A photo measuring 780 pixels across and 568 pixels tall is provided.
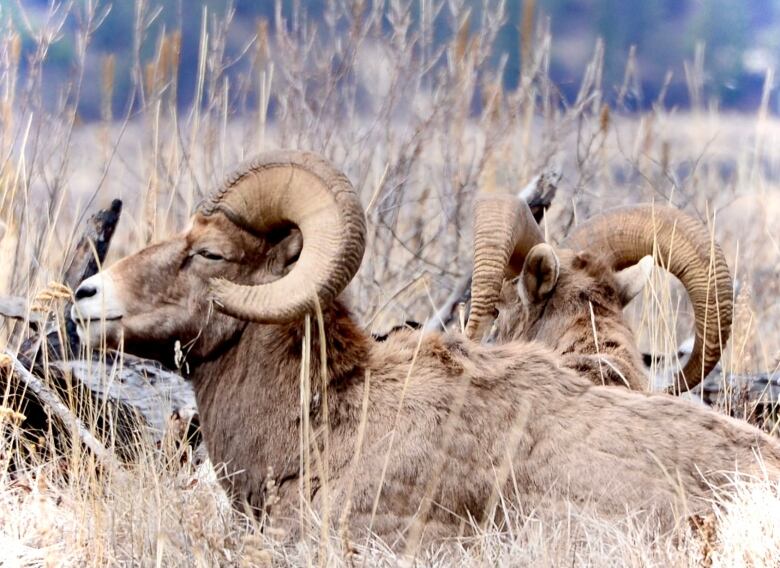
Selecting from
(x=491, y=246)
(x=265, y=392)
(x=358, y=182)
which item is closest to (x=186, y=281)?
(x=265, y=392)

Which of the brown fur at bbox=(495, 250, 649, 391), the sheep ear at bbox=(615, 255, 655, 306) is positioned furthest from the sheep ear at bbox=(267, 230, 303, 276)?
the sheep ear at bbox=(615, 255, 655, 306)

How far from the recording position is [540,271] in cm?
649

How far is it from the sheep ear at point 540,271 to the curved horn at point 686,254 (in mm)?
585

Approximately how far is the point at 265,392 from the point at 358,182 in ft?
14.5

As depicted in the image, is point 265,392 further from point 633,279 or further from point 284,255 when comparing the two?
point 633,279

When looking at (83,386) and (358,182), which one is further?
(358,182)

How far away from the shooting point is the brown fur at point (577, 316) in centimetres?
613

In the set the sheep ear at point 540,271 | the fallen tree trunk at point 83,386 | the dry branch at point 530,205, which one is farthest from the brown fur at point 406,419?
the dry branch at point 530,205

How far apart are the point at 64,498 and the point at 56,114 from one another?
3.47 m

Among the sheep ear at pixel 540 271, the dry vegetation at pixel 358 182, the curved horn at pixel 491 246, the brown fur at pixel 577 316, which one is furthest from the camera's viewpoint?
the sheep ear at pixel 540 271

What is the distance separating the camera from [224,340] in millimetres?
5348

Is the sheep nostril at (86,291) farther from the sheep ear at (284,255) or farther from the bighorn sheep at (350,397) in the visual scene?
the sheep ear at (284,255)

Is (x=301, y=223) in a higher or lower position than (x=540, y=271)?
higher

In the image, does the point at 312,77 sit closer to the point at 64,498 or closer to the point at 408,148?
the point at 408,148
